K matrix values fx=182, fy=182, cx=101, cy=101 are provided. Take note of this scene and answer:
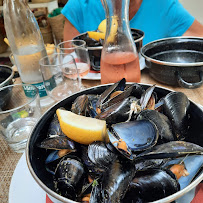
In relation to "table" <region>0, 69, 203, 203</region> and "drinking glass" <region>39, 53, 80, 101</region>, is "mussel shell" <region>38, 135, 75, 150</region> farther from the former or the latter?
"drinking glass" <region>39, 53, 80, 101</region>

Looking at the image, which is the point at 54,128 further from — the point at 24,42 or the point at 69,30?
the point at 69,30

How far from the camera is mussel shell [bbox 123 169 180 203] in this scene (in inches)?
13.0

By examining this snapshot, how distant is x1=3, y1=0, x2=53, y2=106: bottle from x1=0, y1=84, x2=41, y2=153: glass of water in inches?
3.8

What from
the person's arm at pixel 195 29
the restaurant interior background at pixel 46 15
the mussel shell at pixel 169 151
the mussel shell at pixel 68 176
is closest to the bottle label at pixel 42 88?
the mussel shell at pixel 68 176

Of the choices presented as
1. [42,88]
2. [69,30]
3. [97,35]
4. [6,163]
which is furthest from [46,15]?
[6,163]

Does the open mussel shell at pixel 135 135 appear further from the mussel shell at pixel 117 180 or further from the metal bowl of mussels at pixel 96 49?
the metal bowl of mussels at pixel 96 49

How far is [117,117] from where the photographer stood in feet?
1.49

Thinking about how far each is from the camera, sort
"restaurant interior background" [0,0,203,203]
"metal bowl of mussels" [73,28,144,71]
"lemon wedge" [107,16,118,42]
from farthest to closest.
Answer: "restaurant interior background" [0,0,203,203]
"metal bowl of mussels" [73,28,144,71]
"lemon wedge" [107,16,118,42]

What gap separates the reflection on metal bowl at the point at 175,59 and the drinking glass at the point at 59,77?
13.5 inches

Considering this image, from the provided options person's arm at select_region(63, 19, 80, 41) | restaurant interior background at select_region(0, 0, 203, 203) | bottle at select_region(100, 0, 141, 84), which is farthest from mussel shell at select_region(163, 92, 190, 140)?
restaurant interior background at select_region(0, 0, 203, 203)

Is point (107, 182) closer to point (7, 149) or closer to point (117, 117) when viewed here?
point (117, 117)

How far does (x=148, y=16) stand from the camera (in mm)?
1702

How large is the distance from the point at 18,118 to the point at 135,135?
1.63ft

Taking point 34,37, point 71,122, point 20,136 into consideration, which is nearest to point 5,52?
point 34,37
